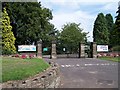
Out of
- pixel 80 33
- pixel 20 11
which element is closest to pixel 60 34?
pixel 80 33

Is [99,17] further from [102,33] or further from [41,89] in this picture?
[41,89]

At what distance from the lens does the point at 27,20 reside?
4719cm

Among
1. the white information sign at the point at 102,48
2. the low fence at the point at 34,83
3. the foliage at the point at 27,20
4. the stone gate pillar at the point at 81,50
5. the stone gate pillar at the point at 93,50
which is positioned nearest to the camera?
the low fence at the point at 34,83

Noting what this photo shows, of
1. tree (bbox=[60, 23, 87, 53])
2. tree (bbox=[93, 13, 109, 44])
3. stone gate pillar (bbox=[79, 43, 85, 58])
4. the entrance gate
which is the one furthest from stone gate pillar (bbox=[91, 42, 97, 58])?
tree (bbox=[93, 13, 109, 44])

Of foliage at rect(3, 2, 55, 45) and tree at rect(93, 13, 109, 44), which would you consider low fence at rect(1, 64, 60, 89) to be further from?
tree at rect(93, 13, 109, 44)

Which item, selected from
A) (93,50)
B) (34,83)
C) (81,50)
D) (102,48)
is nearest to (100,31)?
(102,48)

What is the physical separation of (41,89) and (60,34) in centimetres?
5109

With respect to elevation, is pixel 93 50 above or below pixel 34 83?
above

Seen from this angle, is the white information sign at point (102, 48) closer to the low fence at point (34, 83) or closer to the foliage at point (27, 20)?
the foliage at point (27, 20)

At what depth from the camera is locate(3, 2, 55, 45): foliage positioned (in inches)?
1839

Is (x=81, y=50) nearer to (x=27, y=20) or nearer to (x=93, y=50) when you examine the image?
(x=93, y=50)

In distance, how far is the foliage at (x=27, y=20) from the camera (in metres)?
46.7

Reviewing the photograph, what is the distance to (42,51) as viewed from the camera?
1407 inches

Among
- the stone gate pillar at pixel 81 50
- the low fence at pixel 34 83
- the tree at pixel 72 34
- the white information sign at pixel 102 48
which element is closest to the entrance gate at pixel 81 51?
the stone gate pillar at pixel 81 50
